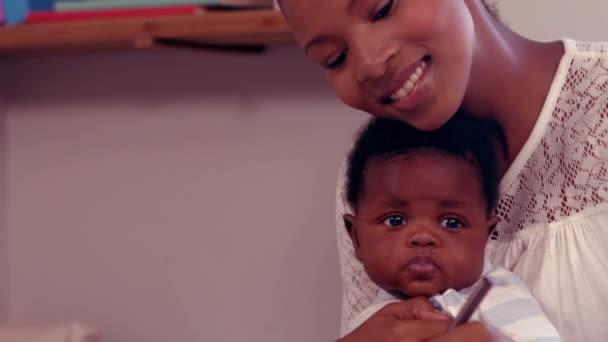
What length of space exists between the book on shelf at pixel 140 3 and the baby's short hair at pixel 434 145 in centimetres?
48

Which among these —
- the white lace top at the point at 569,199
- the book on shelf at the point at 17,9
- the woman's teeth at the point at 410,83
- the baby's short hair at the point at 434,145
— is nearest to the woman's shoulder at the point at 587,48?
the white lace top at the point at 569,199

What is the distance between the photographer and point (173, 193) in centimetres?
201

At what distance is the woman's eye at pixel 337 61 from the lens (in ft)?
3.47

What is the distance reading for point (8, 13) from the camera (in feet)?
5.70

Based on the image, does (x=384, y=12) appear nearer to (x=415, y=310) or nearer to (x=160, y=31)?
(x=415, y=310)

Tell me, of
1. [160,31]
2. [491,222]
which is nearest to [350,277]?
[491,222]

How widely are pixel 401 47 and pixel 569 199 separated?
35 centimetres

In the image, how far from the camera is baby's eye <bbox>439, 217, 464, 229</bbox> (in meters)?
1.07

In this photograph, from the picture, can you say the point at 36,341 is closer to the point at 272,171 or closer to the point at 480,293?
the point at 272,171

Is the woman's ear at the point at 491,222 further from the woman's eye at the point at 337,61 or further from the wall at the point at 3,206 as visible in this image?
the wall at the point at 3,206

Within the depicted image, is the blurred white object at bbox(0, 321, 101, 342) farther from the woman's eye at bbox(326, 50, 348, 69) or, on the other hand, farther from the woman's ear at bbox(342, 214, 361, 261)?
the woman's eye at bbox(326, 50, 348, 69)

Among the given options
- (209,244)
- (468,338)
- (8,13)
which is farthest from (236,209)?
(468,338)

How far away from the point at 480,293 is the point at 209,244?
1200 mm

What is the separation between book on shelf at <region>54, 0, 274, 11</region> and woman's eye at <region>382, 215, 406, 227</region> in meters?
0.63
